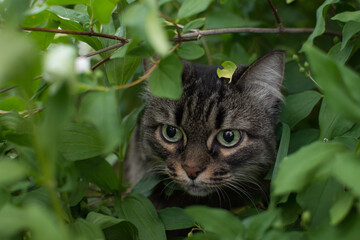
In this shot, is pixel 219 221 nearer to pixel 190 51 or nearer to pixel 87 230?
pixel 87 230

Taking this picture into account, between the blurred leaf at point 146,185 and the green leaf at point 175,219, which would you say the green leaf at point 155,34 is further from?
the blurred leaf at point 146,185

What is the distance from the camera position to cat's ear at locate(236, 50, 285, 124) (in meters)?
1.88

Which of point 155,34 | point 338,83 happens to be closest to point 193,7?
point 155,34

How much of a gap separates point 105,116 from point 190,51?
0.56 meters

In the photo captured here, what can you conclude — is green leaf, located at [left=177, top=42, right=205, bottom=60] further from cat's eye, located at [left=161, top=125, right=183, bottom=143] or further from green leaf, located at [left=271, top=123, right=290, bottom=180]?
cat's eye, located at [left=161, top=125, right=183, bottom=143]

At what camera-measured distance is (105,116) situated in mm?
→ 926

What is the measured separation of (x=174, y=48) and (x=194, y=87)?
2.06 feet

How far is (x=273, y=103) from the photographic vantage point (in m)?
1.98

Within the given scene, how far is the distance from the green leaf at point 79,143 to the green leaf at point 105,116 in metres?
0.36

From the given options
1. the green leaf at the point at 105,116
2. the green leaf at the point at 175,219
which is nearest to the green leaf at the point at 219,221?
the green leaf at the point at 105,116

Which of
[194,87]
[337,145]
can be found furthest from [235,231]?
[194,87]

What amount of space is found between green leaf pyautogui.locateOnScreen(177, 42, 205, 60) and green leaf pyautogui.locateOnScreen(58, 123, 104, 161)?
422 mm

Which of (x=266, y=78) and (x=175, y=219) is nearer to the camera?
(x=175, y=219)

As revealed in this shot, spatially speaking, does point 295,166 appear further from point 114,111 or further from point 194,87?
point 194,87
